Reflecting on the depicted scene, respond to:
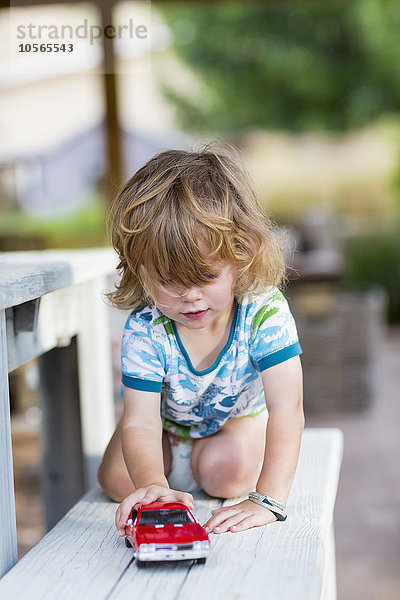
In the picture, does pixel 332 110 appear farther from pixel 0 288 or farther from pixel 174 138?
pixel 0 288

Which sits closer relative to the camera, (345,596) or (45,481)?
(45,481)

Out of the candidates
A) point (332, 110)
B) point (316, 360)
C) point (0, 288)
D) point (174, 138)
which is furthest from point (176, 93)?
point (0, 288)

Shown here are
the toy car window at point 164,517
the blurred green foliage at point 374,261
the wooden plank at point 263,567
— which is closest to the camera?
the wooden plank at point 263,567

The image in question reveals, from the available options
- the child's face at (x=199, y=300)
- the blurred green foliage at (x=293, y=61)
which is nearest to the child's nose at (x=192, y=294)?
the child's face at (x=199, y=300)

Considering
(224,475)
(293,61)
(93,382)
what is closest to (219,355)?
(224,475)

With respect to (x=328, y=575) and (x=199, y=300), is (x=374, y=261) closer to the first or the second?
(x=328, y=575)

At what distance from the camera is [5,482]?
106cm

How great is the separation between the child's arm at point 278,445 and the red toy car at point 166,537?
103 millimetres

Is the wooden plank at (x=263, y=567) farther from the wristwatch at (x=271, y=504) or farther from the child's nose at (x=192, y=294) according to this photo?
the child's nose at (x=192, y=294)

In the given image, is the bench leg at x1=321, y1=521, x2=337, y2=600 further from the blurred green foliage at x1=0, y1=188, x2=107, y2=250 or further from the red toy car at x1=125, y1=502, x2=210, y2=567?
the blurred green foliage at x1=0, y1=188, x2=107, y2=250

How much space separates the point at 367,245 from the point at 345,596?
7.02 metres

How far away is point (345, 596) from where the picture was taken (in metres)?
2.16

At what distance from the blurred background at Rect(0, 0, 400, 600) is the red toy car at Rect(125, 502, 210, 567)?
8.98 feet

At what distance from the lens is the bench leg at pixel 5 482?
3.44 ft
